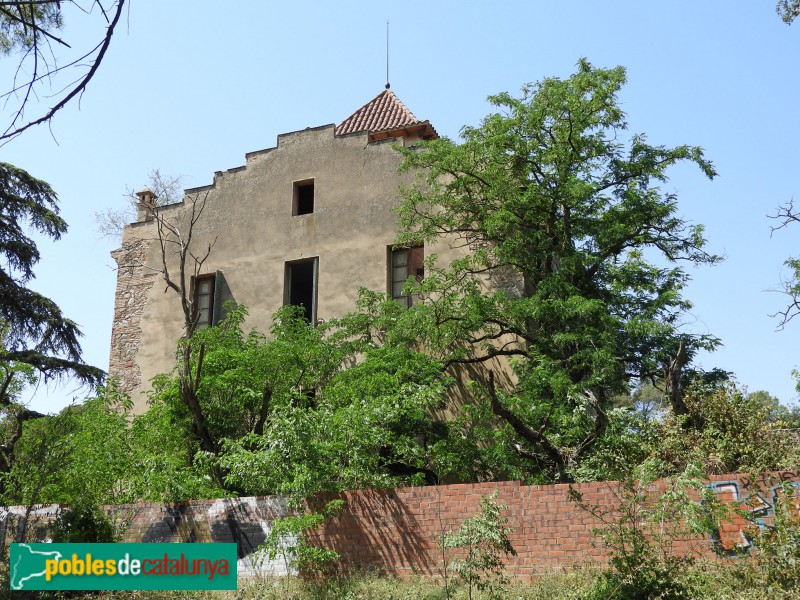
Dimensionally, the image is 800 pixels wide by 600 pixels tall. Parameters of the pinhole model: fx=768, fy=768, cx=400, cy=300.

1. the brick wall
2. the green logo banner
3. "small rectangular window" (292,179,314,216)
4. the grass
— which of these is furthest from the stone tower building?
the grass

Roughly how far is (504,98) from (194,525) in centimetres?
1045

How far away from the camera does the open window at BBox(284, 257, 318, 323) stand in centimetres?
1931

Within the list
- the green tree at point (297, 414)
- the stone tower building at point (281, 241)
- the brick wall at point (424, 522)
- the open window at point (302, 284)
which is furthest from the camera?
the open window at point (302, 284)

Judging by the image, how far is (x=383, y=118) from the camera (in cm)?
2144

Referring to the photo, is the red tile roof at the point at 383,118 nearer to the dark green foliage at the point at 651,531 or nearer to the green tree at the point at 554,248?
the green tree at the point at 554,248

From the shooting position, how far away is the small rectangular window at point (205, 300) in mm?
20109

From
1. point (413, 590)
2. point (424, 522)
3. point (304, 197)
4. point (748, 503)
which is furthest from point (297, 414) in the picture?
point (304, 197)

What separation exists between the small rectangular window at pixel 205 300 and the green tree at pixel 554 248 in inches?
252

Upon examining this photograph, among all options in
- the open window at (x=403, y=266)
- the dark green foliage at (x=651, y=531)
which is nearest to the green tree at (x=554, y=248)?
the open window at (x=403, y=266)

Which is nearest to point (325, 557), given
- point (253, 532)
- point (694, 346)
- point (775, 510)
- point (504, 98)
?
point (253, 532)

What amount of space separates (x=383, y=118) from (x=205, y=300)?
276 inches

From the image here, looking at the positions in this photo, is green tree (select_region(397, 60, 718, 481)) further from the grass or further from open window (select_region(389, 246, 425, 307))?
the grass

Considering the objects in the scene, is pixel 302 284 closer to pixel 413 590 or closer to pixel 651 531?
pixel 413 590

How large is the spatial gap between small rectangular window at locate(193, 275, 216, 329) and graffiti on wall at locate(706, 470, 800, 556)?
13936 millimetres
